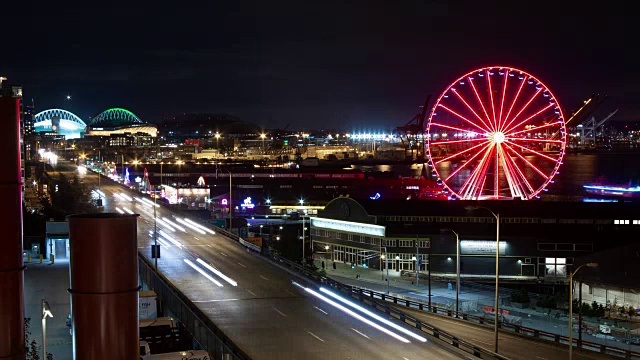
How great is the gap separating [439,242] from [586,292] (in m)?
13.9

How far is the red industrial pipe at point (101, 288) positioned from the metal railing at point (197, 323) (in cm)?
995

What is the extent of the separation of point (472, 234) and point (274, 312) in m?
31.2

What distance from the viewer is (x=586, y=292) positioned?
44500 millimetres

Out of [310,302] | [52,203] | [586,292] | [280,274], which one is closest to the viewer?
[310,302]

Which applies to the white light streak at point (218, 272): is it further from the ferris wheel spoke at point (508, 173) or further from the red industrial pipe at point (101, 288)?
the ferris wheel spoke at point (508, 173)

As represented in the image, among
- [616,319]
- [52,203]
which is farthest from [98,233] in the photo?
[52,203]

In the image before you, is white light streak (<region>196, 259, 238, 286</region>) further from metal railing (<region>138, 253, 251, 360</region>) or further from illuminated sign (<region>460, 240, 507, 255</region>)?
illuminated sign (<region>460, 240, 507, 255</region>)

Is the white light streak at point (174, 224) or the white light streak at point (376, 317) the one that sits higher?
the white light streak at point (174, 224)

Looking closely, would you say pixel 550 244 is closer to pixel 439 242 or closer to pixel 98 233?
pixel 439 242

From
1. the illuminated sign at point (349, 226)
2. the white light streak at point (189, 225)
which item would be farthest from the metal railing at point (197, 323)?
the illuminated sign at point (349, 226)

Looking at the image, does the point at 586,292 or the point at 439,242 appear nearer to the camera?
the point at 586,292

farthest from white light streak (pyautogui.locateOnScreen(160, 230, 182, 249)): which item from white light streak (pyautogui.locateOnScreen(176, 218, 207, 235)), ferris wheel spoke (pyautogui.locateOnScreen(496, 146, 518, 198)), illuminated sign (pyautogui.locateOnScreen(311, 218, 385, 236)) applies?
ferris wheel spoke (pyautogui.locateOnScreen(496, 146, 518, 198))

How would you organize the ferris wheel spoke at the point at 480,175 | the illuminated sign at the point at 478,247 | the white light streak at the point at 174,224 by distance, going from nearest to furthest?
the illuminated sign at the point at 478,247 → the white light streak at the point at 174,224 → the ferris wheel spoke at the point at 480,175

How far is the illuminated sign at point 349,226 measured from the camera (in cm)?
5919
